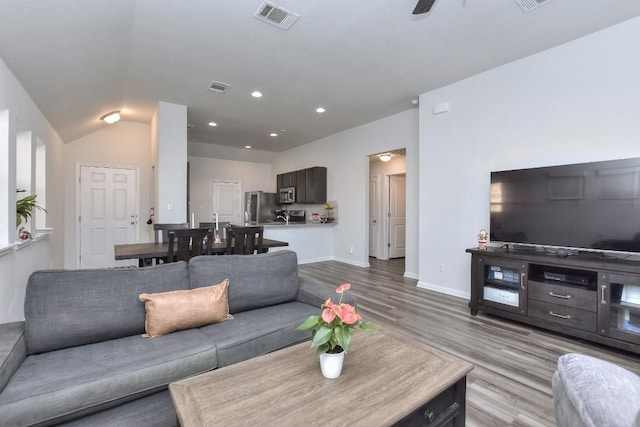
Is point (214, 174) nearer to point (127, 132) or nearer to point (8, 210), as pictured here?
point (127, 132)

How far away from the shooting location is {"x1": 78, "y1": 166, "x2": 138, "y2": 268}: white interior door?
560 centimetres

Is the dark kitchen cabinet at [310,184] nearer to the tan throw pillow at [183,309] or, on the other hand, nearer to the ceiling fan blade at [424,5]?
the ceiling fan blade at [424,5]

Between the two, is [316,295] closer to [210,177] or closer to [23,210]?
[23,210]

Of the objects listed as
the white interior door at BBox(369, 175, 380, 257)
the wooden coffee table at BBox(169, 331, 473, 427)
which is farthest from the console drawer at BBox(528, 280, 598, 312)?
the white interior door at BBox(369, 175, 380, 257)

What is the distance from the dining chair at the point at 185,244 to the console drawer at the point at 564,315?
11.1ft

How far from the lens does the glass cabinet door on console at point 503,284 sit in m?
3.00

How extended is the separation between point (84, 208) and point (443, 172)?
20.6 feet

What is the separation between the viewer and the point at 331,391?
1.17m

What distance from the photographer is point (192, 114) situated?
5309mm

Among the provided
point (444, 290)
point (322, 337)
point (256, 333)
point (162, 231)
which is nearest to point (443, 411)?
point (322, 337)

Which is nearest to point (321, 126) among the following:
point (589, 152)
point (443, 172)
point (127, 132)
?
point (443, 172)

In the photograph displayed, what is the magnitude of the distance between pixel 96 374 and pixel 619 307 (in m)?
3.62

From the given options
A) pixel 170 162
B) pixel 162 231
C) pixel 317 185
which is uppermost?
pixel 170 162

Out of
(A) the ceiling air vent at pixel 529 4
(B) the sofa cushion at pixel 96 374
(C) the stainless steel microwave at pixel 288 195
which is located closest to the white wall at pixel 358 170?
(C) the stainless steel microwave at pixel 288 195
